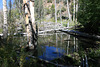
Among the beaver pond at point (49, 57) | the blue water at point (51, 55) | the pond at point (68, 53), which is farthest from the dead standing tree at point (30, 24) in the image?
the blue water at point (51, 55)

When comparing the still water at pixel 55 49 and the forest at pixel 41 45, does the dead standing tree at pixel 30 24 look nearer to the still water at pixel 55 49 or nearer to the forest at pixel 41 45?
the forest at pixel 41 45

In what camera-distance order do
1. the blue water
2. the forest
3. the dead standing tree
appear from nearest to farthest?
1. the forest
2. the blue water
3. the dead standing tree

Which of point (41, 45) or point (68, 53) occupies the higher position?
point (41, 45)

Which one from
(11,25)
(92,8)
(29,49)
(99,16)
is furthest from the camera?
(92,8)

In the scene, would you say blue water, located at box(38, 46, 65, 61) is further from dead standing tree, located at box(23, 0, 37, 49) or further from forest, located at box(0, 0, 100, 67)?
dead standing tree, located at box(23, 0, 37, 49)

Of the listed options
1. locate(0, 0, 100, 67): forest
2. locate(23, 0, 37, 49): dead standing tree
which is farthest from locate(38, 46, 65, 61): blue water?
locate(23, 0, 37, 49): dead standing tree

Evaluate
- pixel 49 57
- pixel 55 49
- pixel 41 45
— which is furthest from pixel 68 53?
pixel 41 45

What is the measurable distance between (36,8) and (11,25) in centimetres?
4343

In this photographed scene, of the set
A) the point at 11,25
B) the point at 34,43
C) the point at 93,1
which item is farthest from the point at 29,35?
the point at 93,1

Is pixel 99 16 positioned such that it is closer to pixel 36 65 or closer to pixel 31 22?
pixel 31 22

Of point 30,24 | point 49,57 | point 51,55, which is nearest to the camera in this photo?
point 49,57

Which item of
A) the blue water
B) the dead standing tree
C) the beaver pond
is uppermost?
the dead standing tree

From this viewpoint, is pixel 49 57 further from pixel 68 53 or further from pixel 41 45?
pixel 41 45

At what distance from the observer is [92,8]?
8.84 meters
